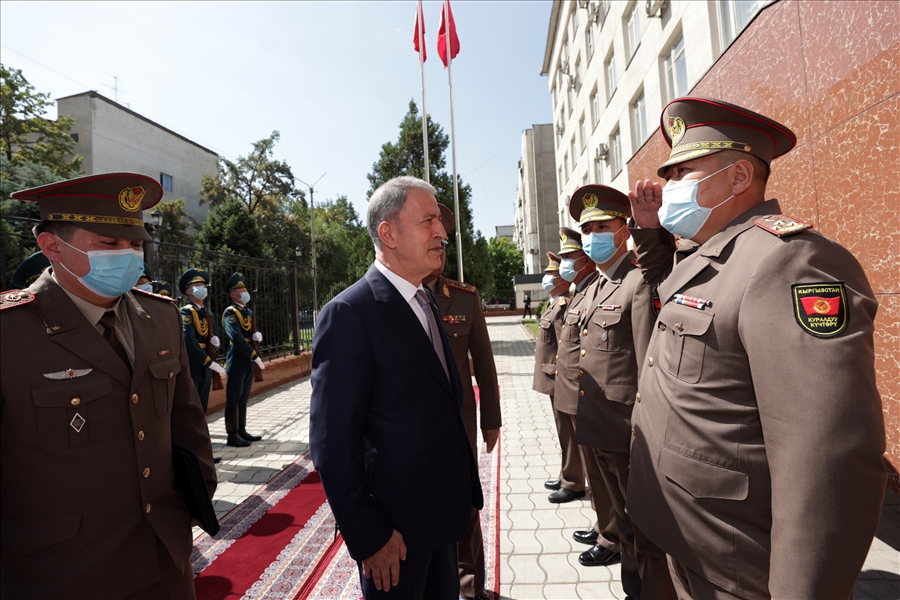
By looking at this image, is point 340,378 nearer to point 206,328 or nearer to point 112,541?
point 112,541

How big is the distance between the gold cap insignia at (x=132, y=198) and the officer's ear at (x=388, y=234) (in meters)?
1.14

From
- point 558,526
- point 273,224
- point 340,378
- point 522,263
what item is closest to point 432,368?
point 340,378

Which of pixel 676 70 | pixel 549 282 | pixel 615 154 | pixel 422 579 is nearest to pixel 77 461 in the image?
pixel 422 579

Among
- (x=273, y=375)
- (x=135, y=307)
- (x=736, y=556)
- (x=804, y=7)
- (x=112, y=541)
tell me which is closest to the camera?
(x=736, y=556)

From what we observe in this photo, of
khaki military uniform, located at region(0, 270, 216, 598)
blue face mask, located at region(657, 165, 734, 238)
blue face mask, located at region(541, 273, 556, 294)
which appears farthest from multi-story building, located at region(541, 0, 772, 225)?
khaki military uniform, located at region(0, 270, 216, 598)

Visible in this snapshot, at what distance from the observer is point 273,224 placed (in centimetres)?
3391

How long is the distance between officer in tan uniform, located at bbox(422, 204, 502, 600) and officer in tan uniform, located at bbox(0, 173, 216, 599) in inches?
60.5

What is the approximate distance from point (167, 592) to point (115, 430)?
70 centimetres

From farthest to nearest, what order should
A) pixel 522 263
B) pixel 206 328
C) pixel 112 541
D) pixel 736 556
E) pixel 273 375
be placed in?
pixel 522 263, pixel 273 375, pixel 206 328, pixel 112 541, pixel 736 556

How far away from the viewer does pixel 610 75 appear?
15797 millimetres

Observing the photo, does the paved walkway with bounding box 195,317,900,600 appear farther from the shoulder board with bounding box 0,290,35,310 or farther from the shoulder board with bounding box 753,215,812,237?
the shoulder board with bounding box 0,290,35,310

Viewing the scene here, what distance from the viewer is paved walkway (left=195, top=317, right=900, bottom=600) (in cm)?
297

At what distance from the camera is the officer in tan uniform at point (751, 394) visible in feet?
4.08

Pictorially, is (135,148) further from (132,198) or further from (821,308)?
(821,308)
